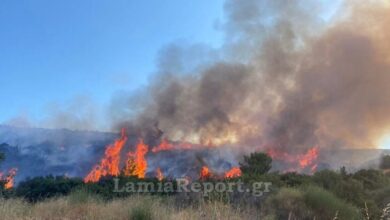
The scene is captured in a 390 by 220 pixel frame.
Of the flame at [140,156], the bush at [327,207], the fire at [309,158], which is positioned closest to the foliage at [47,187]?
the bush at [327,207]

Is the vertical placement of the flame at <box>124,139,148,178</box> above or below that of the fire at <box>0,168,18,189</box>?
above

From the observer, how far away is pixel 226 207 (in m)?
8.83

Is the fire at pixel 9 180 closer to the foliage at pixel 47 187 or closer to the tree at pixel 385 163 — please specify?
the foliage at pixel 47 187

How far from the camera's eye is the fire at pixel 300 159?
121 feet

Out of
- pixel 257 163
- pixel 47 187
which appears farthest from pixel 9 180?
pixel 257 163

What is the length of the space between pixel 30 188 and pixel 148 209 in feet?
47.6

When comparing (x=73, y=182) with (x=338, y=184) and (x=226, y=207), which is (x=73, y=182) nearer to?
(x=338, y=184)

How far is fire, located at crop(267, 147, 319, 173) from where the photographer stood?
36.8 meters

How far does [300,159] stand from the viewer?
3725 centimetres

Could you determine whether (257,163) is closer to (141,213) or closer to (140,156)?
(140,156)

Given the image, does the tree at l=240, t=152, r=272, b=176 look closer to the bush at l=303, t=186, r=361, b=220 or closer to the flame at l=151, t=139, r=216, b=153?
the flame at l=151, t=139, r=216, b=153

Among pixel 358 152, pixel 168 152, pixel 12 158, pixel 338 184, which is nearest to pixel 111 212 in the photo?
pixel 338 184

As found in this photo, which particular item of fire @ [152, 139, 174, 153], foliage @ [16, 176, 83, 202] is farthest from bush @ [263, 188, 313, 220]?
fire @ [152, 139, 174, 153]

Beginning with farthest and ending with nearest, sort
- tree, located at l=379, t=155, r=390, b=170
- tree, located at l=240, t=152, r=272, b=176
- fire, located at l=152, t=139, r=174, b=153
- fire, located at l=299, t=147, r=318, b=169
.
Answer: fire, located at l=152, t=139, r=174, b=153 → fire, located at l=299, t=147, r=318, b=169 → tree, located at l=379, t=155, r=390, b=170 → tree, located at l=240, t=152, r=272, b=176
